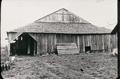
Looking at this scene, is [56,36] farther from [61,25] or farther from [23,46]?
[23,46]

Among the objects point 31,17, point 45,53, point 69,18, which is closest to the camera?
point 45,53

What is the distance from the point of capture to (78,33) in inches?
921

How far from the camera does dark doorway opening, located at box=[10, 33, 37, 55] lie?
23.2 meters

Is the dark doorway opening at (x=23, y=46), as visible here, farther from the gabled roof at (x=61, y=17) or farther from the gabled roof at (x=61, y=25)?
the gabled roof at (x=61, y=17)

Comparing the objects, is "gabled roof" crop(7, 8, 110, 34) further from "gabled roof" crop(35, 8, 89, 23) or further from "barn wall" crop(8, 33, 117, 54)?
"barn wall" crop(8, 33, 117, 54)

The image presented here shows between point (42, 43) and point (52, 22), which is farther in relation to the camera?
point (52, 22)

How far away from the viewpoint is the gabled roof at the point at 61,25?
23.0 meters

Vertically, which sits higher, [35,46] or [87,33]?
[87,33]

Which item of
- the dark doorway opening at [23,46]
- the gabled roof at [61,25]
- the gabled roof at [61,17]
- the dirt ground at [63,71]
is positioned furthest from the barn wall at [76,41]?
the dirt ground at [63,71]

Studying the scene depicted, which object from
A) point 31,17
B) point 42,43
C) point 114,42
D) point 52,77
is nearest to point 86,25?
point 114,42

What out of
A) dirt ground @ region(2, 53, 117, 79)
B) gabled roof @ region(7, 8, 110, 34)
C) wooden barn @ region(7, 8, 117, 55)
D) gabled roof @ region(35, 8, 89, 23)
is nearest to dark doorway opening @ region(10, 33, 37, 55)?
wooden barn @ region(7, 8, 117, 55)

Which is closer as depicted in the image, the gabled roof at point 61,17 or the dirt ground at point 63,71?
the dirt ground at point 63,71

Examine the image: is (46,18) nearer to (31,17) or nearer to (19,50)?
(19,50)

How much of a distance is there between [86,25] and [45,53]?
288 inches
